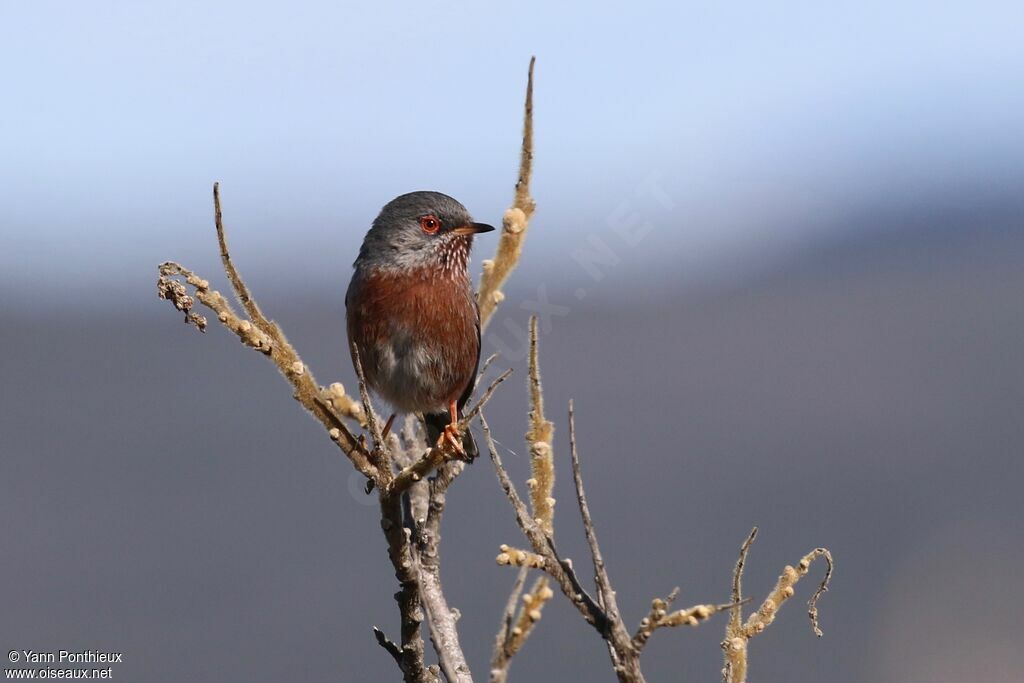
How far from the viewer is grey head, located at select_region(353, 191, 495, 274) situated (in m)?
6.67

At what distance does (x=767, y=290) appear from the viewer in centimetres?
7244

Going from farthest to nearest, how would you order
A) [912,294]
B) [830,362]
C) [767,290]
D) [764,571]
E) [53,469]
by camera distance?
[767,290]
[912,294]
[830,362]
[53,469]
[764,571]

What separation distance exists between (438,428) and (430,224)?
1.20 meters

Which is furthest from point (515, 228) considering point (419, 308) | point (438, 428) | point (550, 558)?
point (438, 428)

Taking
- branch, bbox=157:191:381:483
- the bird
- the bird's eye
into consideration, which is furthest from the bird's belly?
branch, bbox=157:191:381:483

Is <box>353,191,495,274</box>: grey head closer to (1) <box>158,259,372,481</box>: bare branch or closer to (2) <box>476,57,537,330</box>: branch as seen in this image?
(2) <box>476,57,537,330</box>: branch

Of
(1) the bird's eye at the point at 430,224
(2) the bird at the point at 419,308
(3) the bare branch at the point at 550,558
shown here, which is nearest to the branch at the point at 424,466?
(3) the bare branch at the point at 550,558

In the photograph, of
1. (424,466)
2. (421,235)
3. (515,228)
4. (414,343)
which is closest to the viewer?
(424,466)

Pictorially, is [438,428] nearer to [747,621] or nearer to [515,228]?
[515,228]

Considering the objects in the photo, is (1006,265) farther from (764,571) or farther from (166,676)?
(166,676)

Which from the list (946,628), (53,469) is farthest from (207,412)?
(946,628)

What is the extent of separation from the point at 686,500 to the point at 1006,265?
3936cm

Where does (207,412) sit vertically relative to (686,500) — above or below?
above

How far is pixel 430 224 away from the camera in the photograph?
22.3 feet
